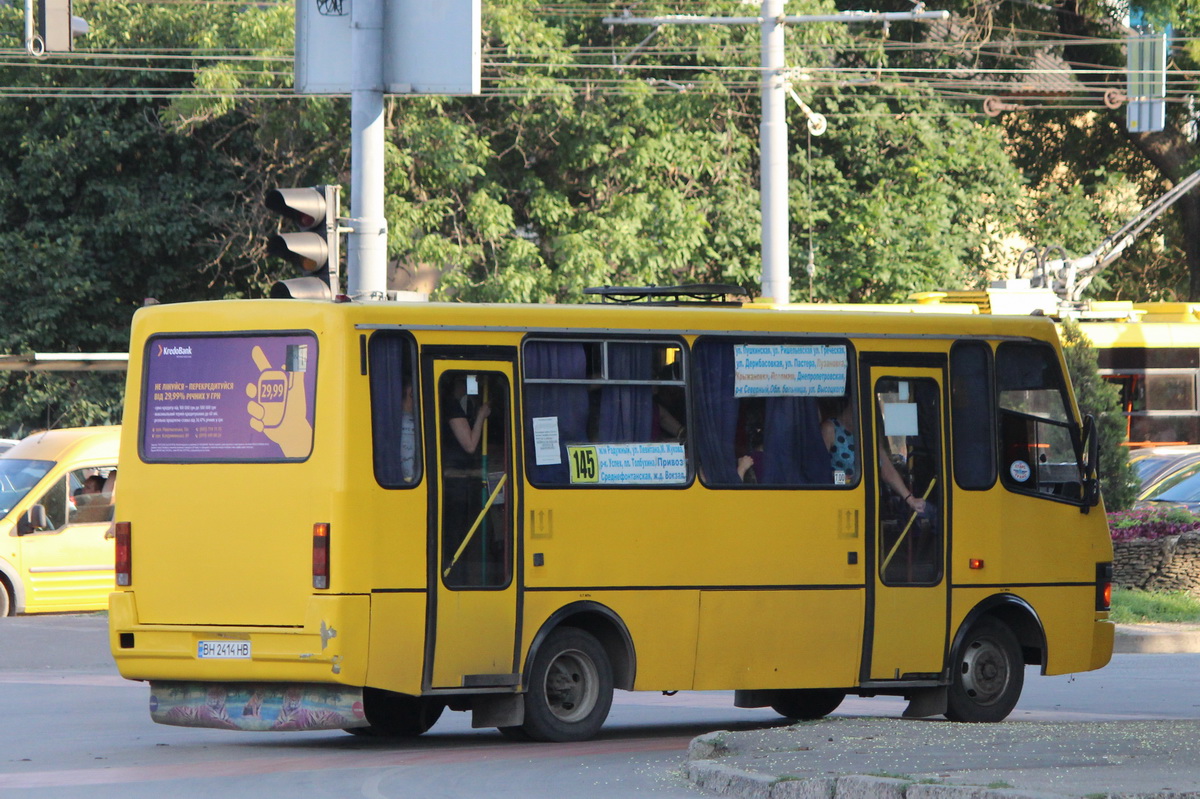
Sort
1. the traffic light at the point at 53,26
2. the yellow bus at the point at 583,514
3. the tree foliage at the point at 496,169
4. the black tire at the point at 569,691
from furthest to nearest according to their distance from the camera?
the tree foliage at the point at 496,169, the traffic light at the point at 53,26, the black tire at the point at 569,691, the yellow bus at the point at 583,514

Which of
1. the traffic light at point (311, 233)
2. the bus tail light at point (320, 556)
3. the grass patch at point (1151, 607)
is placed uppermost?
the traffic light at point (311, 233)

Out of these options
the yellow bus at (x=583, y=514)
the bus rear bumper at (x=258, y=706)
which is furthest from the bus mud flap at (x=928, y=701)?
the bus rear bumper at (x=258, y=706)

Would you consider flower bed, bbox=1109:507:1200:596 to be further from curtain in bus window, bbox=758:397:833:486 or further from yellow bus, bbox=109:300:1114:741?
curtain in bus window, bbox=758:397:833:486

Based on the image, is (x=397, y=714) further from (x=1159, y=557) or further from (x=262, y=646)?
(x=1159, y=557)

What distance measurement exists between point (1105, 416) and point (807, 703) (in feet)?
40.3

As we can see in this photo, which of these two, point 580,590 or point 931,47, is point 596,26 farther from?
point 580,590

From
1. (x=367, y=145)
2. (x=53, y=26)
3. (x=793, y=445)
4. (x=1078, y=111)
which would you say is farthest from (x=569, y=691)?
(x=1078, y=111)

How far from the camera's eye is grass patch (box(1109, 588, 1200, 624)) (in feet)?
64.9

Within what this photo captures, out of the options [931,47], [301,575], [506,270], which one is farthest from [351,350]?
[931,47]

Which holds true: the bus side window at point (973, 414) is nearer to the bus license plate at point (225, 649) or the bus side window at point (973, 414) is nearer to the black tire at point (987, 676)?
the black tire at point (987, 676)

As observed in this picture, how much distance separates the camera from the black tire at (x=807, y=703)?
1297 centimetres

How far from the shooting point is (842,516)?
1207 centimetres

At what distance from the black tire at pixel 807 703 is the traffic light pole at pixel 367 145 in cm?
421

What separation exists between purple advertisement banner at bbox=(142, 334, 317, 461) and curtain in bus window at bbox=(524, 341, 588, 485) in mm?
1278
